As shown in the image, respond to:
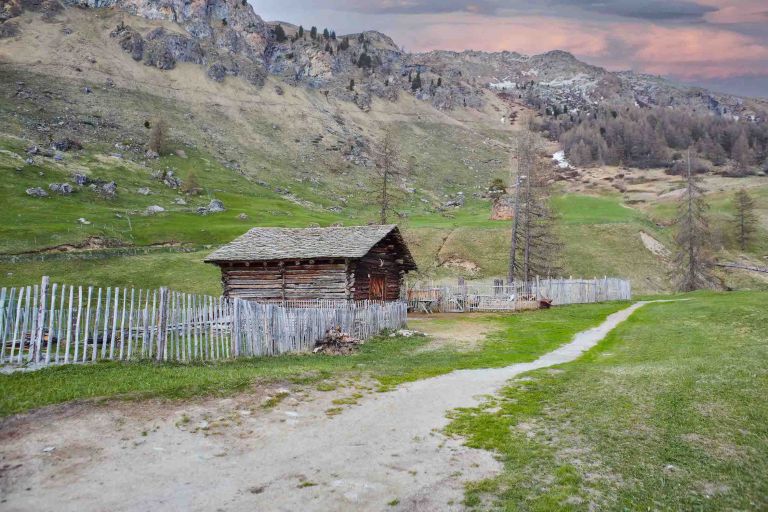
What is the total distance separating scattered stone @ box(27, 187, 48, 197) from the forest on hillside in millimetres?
144946

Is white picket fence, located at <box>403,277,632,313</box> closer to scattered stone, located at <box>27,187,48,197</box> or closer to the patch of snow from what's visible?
scattered stone, located at <box>27,187,48,197</box>

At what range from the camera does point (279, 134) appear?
12769cm

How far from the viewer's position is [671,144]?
177m

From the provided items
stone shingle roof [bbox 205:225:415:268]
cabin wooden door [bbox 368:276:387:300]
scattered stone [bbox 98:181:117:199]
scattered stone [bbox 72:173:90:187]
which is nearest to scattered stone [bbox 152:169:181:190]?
scattered stone [bbox 98:181:117:199]

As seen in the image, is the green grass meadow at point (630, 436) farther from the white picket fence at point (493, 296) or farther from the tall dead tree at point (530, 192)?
the tall dead tree at point (530, 192)

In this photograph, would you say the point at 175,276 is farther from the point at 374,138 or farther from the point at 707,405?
the point at 374,138

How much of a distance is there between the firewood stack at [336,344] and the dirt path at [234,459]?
792 cm

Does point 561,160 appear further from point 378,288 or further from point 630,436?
point 630,436

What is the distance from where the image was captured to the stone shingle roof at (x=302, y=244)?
98.8ft

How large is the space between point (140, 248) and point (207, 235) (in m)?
8.70

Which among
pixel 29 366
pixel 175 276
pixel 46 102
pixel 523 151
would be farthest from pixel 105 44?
pixel 29 366

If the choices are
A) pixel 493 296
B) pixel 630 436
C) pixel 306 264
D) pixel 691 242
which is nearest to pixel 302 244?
pixel 306 264

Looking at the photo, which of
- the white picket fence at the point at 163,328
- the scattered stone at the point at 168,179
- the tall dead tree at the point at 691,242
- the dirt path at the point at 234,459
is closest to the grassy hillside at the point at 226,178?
the scattered stone at the point at 168,179

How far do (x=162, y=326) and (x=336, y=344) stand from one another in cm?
701
